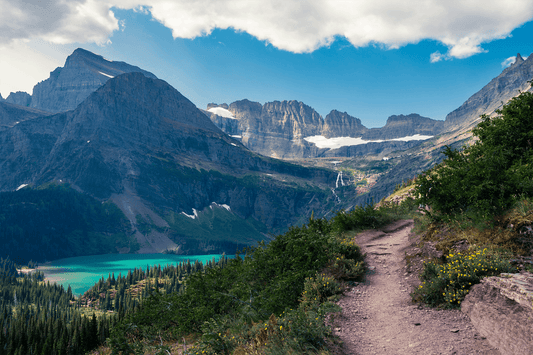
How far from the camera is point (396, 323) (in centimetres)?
1010

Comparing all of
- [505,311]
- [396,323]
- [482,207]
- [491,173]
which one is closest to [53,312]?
[396,323]

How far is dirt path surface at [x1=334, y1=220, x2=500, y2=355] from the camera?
27.6ft

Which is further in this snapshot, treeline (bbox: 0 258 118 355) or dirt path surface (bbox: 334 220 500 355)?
treeline (bbox: 0 258 118 355)

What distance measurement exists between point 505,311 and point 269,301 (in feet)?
30.7

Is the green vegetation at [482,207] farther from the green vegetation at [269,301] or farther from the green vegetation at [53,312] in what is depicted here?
the green vegetation at [53,312]

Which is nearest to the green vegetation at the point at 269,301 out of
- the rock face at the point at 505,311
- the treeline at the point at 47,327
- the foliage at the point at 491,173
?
the rock face at the point at 505,311

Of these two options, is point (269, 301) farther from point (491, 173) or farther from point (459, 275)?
point (491, 173)

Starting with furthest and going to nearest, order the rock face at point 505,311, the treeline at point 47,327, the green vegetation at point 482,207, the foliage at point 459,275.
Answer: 1. the treeline at point 47,327
2. the green vegetation at point 482,207
3. the foliage at point 459,275
4. the rock face at point 505,311

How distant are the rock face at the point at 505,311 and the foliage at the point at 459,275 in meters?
0.54

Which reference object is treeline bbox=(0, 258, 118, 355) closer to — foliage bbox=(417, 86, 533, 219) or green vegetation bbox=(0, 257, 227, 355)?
green vegetation bbox=(0, 257, 227, 355)

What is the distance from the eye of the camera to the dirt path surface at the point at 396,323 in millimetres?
8406

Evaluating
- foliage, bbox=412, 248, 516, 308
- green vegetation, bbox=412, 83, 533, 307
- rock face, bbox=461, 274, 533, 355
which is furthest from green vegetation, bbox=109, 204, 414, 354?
rock face, bbox=461, 274, 533, 355

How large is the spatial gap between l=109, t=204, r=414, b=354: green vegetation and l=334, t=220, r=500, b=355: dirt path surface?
0.80m

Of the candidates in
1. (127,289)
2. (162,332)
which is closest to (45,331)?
(127,289)
